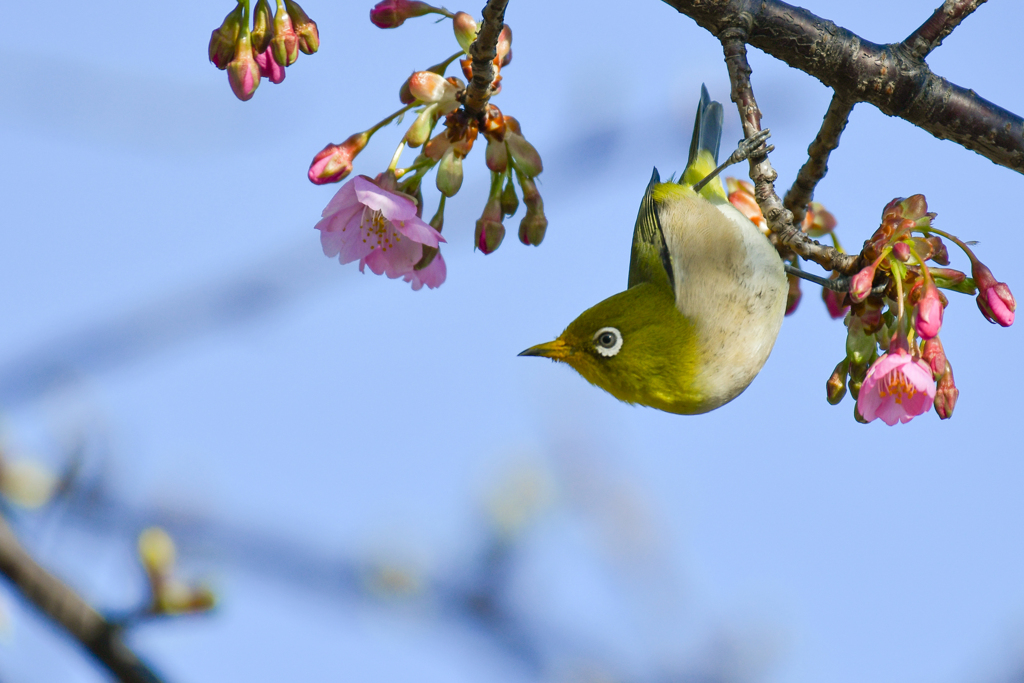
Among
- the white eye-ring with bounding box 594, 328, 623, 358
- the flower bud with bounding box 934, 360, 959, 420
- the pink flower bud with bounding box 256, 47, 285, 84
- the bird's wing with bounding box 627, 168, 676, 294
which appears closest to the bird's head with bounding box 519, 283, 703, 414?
the white eye-ring with bounding box 594, 328, 623, 358

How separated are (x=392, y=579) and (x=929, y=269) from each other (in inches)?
169

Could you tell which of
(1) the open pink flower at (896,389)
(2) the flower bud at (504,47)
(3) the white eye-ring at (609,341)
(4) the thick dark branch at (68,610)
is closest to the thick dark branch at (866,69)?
(2) the flower bud at (504,47)

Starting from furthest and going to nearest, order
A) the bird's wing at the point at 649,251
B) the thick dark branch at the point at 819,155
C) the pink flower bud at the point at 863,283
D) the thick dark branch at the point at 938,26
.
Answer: the bird's wing at the point at 649,251 → the thick dark branch at the point at 819,155 → the thick dark branch at the point at 938,26 → the pink flower bud at the point at 863,283

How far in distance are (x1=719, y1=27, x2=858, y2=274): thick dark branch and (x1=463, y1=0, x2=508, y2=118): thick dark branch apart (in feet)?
2.96

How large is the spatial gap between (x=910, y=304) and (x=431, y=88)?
1.85m

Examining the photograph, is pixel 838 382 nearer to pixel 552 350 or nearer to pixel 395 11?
pixel 552 350

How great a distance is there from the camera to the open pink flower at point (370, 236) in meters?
3.01

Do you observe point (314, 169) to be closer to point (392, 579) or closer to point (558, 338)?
point (558, 338)

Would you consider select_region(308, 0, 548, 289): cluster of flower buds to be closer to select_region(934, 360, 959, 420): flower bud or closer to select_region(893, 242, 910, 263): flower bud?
select_region(893, 242, 910, 263): flower bud

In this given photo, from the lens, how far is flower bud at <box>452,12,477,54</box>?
3.03 metres

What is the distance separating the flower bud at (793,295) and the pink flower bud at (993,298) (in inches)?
43.9

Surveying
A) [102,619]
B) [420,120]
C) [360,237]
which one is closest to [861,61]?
[420,120]

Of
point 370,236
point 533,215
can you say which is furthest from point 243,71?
point 533,215

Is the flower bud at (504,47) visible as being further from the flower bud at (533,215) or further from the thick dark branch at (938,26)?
the thick dark branch at (938,26)
